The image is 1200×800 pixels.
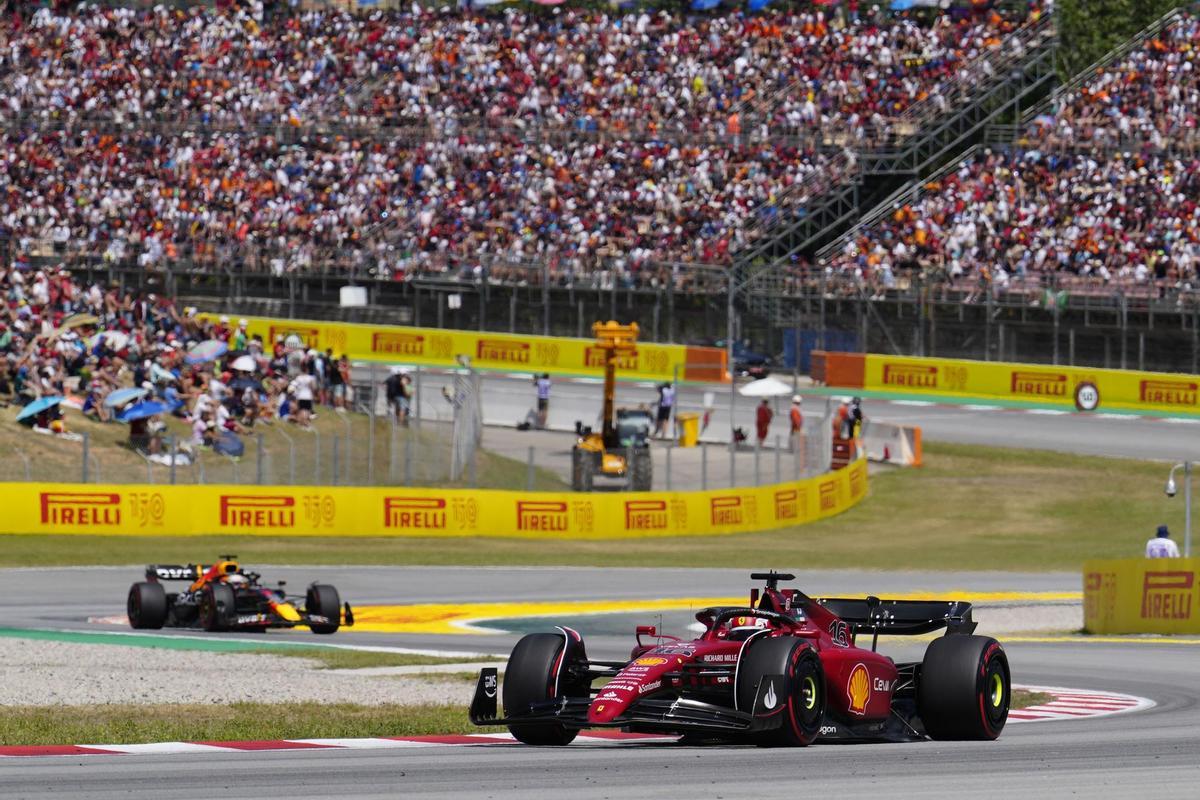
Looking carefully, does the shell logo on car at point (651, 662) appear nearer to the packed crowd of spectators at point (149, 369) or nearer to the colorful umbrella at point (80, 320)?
the packed crowd of spectators at point (149, 369)

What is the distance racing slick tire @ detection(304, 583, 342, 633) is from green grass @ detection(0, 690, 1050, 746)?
26.2 feet

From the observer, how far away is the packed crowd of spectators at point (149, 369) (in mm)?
36094

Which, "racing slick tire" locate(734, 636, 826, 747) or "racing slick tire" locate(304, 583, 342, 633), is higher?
"racing slick tire" locate(734, 636, 826, 747)

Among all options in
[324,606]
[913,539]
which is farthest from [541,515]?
[324,606]

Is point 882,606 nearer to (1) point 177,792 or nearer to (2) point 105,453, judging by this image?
(1) point 177,792

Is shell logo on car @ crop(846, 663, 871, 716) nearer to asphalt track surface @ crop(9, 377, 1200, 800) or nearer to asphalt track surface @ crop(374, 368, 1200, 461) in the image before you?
asphalt track surface @ crop(9, 377, 1200, 800)

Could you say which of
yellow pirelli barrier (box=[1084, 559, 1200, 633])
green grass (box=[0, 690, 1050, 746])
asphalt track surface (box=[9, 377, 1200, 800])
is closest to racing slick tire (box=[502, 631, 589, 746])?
asphalt track surface (box=[9, 377, 1200, 800])

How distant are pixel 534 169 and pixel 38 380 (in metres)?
28.2

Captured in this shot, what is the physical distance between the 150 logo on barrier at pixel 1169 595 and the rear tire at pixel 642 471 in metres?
15.7

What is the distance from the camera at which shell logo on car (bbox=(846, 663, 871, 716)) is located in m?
13.0

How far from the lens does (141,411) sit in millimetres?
34719

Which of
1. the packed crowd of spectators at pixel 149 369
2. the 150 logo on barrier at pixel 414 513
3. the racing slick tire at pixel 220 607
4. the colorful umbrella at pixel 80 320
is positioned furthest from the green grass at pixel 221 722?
the colorful umbrella at pixel 80 320

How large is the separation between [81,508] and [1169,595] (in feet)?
58.3

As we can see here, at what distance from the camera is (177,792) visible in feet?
34.9
